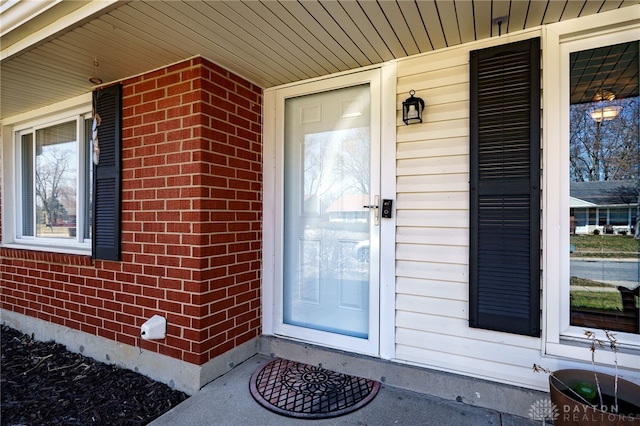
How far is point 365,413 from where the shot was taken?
1.99 meters

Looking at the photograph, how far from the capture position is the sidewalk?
6.27 feet

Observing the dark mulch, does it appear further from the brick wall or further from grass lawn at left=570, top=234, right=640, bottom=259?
grass lawn at left=570, top=234, right=640, bottom=259

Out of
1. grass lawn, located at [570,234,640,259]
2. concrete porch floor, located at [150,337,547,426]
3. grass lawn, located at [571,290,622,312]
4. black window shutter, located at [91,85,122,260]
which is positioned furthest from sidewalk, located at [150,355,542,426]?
black window shutter, located at [91,85,122,260]

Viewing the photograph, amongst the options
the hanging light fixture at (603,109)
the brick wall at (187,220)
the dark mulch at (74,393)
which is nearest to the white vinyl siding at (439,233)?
the hanging light fixture at (603,109)

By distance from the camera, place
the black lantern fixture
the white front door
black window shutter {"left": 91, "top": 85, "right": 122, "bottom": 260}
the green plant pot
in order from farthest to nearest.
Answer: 1. black window shutter {"left": 91, "top": 85, "right": 122, "bottom": 260}
2. the white front door
3. the black lantern fixture
4. the green plant pot

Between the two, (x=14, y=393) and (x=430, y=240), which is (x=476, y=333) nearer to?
(x=430, y=240)

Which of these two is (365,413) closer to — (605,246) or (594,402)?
(594,402)

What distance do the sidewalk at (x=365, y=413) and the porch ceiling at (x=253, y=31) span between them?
7.62 feet

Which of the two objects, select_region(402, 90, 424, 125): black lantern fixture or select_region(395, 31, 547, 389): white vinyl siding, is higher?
select_region(402, 90, 424, 125): black lantern fixture

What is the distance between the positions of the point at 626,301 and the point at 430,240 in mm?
1107

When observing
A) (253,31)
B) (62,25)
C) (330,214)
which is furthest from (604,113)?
(62,25)

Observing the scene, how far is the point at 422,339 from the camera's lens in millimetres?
→ 2248

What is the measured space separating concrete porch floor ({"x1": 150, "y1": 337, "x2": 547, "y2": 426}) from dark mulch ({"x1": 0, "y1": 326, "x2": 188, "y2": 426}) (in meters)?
0.25

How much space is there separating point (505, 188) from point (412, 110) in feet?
2.57
